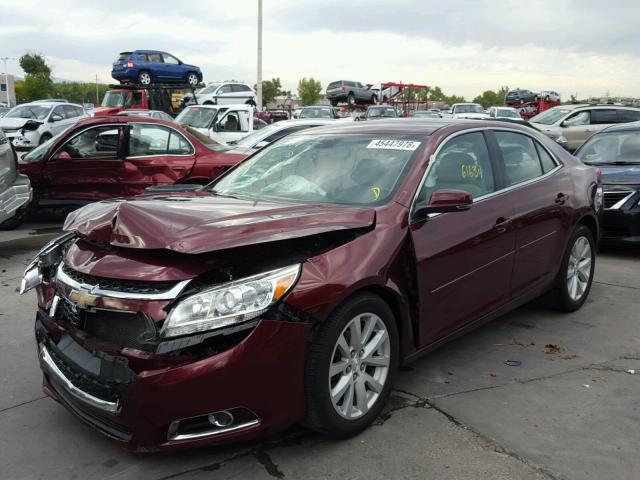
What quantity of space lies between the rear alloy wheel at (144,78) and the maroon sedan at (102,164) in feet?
59.5

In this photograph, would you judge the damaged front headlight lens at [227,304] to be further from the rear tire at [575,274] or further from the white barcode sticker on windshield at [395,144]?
the rear tire at [575,274]

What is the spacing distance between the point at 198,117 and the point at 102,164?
8.63 m

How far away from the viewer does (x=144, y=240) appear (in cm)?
282

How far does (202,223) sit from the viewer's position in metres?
2.94

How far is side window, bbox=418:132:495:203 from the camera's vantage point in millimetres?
3824

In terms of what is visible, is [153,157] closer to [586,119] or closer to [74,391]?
[74,391]

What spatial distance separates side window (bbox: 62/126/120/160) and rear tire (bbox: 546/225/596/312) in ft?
21.4

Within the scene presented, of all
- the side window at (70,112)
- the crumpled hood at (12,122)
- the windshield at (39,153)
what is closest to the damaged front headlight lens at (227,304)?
the windshield at (39,153)

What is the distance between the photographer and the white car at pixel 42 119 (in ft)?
60.7

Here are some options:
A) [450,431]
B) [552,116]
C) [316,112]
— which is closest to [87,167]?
[450,431]

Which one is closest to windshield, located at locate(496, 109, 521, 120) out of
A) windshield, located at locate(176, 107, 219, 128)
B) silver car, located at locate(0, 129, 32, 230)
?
windshield, located at locate(176, 107, 219, 128)

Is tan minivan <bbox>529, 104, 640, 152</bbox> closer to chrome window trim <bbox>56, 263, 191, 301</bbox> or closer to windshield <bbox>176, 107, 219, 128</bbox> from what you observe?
windshield <bbox>176, 107, 219, 128</bbox>

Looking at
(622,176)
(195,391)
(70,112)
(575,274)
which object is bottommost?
(575,274)

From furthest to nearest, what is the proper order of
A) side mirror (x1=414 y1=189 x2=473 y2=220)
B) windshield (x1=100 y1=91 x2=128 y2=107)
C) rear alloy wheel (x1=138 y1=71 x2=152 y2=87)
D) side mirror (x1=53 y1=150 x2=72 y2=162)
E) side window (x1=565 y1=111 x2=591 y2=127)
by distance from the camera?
1. rear alloy wheel (x1=138 y1=71 x2=152 y2=87)
2. windshield (x1=100 y1=91 x2=128 y2=107)
3. side window (x1=565 y1=111 x2=591 y2=127)
4. side mirror (x1=53 y1=150 x2=72 y2=162)
5. side mirror (x1=414 y1=189 x2=473 y2=220)
